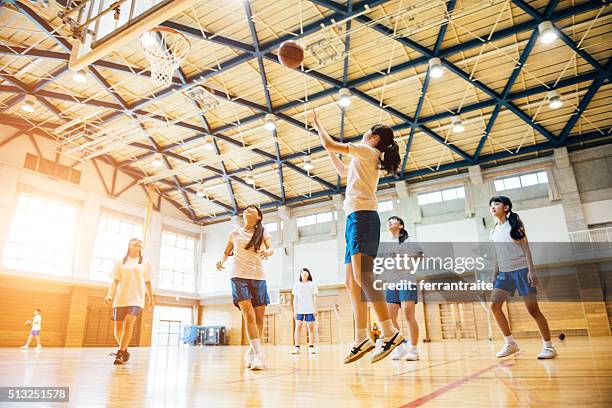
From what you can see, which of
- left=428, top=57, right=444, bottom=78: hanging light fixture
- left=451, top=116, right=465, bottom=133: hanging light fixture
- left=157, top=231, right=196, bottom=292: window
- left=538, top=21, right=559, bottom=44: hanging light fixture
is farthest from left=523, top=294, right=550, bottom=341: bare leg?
left=157, top=231, right=196, bottom=292: window

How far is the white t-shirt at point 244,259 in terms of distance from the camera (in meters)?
4.03

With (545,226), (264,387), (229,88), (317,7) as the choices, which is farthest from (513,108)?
(264,387)

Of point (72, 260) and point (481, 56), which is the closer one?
point (481, 56)

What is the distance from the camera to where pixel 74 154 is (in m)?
18.9

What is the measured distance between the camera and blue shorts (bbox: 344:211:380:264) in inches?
117

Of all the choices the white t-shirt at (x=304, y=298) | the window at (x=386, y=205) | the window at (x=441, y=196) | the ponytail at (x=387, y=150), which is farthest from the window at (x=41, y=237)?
the ponytail at (x=387, y=150)

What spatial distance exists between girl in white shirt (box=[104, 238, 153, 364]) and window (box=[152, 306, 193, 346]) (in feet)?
62.4

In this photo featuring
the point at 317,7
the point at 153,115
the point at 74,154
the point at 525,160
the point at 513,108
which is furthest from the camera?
the point at 74,154

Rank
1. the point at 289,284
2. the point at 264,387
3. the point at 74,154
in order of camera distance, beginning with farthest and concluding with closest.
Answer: the point at 289,284, the point at 74,154, the point at 264,387

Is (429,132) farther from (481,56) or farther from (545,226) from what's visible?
(545,226)

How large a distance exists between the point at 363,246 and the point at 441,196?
1720cm

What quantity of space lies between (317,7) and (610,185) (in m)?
13.6

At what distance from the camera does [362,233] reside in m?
2.99

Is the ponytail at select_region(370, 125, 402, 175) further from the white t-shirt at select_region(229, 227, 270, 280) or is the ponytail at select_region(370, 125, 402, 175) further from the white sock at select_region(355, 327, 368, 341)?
the white t-shirt at select_region(229, 227, 270, 280)
